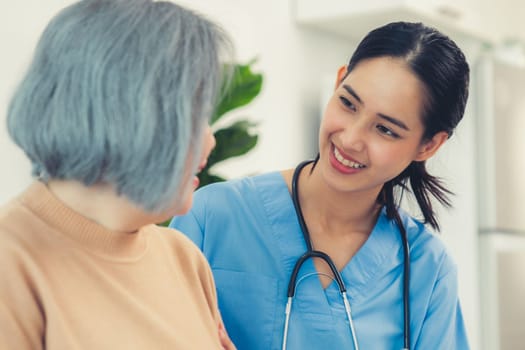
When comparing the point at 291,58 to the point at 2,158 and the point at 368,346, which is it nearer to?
the point at 2,158

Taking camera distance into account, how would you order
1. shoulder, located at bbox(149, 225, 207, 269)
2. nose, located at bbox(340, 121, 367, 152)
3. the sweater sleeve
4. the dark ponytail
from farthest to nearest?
the dark ponytail → nose, located at bbox(340, 121, 367, 152) → shoulder, located at bbox(149, 225, 207, 269) → the sweater sleeve

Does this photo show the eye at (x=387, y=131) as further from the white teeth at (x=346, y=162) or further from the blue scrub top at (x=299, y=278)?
the blue scrub top at (x=299, y=278)

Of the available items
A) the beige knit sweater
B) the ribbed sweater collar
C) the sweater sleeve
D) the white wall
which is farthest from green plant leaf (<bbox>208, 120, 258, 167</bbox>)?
the sweater sleeve

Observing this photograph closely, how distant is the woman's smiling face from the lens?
139 cm

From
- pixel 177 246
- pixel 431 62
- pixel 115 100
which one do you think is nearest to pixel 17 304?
pixel 115 100

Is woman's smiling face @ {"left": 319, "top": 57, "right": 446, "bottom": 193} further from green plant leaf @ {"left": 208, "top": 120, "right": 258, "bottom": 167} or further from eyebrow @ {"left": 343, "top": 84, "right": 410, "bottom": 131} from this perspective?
green plant leaf @ {"left": 208, "top": 120, "right": 258, "bottom": 167}

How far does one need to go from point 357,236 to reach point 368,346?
24cm

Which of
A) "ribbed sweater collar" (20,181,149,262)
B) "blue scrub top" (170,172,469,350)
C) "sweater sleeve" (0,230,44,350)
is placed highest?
"ribbed sweater collar" (20,181,149,262)

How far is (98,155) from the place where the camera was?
0.86 meters

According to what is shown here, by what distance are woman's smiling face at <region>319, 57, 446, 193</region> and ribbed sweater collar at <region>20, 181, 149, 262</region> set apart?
55 centimetres

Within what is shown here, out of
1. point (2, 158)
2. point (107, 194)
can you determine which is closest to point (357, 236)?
point (107, 194)

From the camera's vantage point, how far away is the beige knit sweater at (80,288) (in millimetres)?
859

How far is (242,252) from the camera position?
147 centimetres

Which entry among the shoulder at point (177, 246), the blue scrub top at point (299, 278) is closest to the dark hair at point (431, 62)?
the blue scrub top at point (299, 278)
